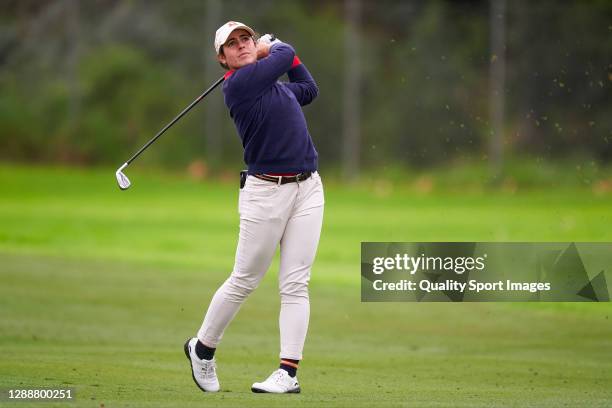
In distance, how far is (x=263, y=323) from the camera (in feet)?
38.1

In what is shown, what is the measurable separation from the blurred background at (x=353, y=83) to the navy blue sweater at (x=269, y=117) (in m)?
22.7

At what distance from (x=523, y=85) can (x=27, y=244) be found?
47.8 feet

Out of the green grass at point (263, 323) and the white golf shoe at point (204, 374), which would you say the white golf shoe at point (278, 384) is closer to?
the green grass at point (263, 323)

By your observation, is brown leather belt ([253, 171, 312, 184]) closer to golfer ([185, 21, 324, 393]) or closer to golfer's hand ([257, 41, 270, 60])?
golfer ([185, 21, 324, 393])

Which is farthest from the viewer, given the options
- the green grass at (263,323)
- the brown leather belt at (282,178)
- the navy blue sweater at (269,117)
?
the green grass at (263,323)

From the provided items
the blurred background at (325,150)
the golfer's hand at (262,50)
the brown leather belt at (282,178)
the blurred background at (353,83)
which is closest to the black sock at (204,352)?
the brown leather belt at (282,178)

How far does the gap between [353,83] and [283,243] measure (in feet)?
80.9

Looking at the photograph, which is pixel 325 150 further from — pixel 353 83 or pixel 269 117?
pixel 269 117

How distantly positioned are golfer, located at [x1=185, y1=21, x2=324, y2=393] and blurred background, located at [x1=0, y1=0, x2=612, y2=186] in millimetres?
22633

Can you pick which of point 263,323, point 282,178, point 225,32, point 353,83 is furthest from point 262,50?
point 353,83

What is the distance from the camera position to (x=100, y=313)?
11945 millimetres

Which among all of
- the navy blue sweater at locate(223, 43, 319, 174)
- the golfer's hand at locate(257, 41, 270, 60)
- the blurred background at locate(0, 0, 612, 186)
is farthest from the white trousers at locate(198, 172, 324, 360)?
the blurred background at locate(0, 0, 612, 186)

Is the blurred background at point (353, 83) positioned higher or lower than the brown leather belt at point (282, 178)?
higher

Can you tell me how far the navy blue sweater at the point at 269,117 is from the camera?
6.64 m
